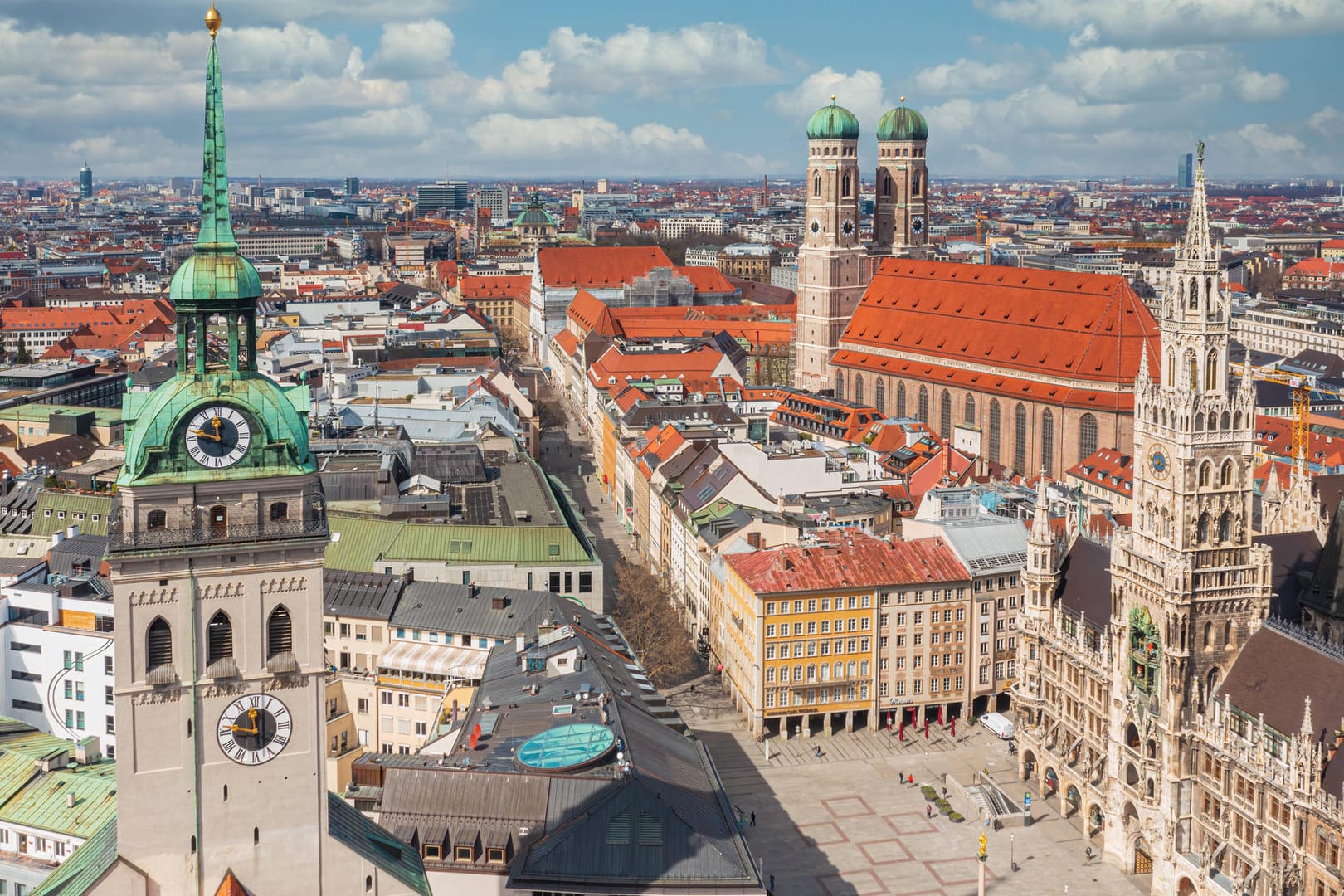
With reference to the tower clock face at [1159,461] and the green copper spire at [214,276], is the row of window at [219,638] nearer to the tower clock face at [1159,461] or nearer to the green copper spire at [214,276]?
the green copper spire at [214,276]

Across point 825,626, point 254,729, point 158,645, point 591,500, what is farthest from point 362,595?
point 591,500

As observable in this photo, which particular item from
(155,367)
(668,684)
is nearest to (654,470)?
(668,684)

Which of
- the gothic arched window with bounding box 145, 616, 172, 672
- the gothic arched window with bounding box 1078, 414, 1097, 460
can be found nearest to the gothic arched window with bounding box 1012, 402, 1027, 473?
the gothic arched window with bounding box 1078, 414, 1097, 460

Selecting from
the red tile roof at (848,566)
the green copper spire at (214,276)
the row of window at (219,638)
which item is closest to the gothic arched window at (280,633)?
the row of window at (219,638)

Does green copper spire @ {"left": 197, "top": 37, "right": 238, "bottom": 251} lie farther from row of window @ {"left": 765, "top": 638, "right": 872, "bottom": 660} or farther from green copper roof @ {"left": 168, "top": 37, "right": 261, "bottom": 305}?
row of window @ {"left": 765, "top": 638, "right": 872, "bottom": 660}

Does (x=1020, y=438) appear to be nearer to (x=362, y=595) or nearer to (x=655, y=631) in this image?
(x=655, y=631)

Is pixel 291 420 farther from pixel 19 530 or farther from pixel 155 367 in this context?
pixel 155 367
